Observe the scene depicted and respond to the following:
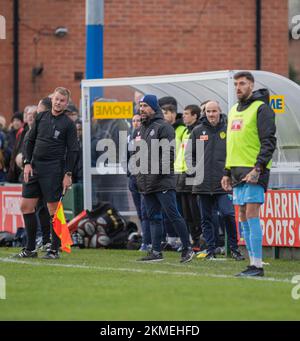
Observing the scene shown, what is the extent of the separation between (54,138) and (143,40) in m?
12.1

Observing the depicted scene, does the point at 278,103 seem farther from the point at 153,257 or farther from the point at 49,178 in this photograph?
the point at 49,178

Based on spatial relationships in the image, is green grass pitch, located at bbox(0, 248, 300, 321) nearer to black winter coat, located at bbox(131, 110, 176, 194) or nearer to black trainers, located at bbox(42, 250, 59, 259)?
black trainers, located at bbox(42, 250, 59, 259)

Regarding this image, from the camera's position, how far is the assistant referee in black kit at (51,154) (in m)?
14.4

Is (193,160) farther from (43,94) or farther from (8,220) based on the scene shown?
(43,94)

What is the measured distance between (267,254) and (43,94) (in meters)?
11.4

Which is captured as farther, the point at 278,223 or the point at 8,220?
the point at 8,220

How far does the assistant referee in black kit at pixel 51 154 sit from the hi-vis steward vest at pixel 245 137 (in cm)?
293

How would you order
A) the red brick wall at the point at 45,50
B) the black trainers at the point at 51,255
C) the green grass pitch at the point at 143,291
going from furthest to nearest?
the red brick wall at the point at 45,50 → the black trainers at the point at 51,255 → the green grass pitch at the point at 143,291

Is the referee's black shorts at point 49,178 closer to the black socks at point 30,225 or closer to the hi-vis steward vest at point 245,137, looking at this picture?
the black socks at point 30,225

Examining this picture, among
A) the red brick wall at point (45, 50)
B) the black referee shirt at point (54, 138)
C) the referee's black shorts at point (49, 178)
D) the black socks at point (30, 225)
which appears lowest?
the black socks at point (30, 225)

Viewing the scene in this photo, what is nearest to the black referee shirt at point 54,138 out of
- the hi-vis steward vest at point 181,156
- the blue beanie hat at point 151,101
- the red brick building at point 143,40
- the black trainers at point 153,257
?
the blue beanie hat at point 151,101

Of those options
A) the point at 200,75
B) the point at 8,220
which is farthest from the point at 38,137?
the point at 8,220

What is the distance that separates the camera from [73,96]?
25.9 meters

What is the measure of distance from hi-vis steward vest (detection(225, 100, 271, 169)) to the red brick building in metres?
13.9
